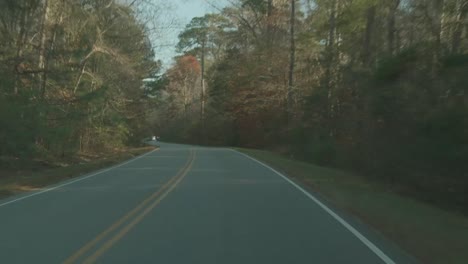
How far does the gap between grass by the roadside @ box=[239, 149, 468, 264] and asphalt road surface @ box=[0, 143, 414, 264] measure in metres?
0.35

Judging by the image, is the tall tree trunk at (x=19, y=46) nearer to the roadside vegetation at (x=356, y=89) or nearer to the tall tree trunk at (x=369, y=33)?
the roadside vegetation at (x=356, y=89)

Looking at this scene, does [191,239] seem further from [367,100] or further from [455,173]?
[367,100]

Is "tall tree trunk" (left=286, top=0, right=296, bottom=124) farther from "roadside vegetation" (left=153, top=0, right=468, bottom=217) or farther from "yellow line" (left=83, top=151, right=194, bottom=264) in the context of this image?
"yellow line" (left=83, top=151, right=194, bottom=264)

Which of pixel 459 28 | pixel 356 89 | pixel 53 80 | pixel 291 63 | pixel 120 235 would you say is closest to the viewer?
pixel 120 235

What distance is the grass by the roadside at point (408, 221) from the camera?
27.8ft

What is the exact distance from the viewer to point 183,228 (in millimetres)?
10641

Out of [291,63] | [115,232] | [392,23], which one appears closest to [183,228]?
[115,232]

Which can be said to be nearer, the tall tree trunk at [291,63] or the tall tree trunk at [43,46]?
the tall tree trunk at [43,46]

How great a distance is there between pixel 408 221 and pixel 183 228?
4116 mm

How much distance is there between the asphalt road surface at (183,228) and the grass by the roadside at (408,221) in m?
0.35

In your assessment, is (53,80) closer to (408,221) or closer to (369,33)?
(369,33)

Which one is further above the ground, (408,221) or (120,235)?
(408,221)

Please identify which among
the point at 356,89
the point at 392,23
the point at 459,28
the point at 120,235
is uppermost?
the point at 392,23

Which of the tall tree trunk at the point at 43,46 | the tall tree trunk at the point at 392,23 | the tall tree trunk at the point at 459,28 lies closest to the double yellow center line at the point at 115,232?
the tall tree trunk at the point at 459,28
